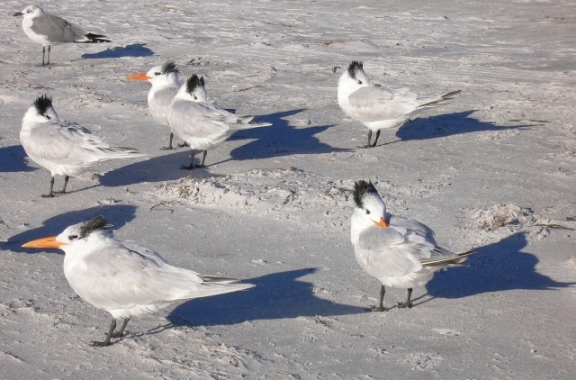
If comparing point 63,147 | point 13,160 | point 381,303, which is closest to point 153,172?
point 63,147

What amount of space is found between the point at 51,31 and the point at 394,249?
25.7ft

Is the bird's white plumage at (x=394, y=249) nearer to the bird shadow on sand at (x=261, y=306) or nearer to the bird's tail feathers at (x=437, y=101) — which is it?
the bird shadow on sand at (x=261, y=306)

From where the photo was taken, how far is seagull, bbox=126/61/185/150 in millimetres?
8867

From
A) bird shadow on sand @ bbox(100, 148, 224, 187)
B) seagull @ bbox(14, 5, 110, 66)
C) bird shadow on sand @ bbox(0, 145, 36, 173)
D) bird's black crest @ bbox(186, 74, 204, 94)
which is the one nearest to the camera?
bird shadow on sand @ bbox(100, 148, 224, 187)

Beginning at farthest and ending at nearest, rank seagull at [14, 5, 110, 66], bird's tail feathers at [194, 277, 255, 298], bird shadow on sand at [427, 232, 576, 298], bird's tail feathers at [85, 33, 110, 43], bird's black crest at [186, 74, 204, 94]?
bird's tail feathers at [85, 33, 110, 43], seagull at [14, 5, 110, 66], bird's black crest at [186, 74, 204, 94], bird shadow on sand at [427, 232, 576, 298], bird's tail feathers at [194, 277, 255, 298]

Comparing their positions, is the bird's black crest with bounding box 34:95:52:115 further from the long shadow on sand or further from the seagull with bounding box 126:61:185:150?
the long shadow on sand

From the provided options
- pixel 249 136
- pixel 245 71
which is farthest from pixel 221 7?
pixel 249 136

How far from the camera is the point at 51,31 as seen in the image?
11859mm

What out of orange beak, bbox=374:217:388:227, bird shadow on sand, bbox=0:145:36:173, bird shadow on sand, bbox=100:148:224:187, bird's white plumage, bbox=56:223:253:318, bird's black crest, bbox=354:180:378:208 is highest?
bird's black crest, bbox=354:180:378:208

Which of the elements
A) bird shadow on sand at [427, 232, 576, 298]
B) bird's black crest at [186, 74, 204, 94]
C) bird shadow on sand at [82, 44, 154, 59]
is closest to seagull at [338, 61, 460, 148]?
bird's black crest at [186, 74, 204, 94]

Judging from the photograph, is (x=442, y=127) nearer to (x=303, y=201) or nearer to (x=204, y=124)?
(x=204, y=124)

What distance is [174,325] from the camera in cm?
505

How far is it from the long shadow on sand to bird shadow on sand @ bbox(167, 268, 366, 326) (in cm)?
386

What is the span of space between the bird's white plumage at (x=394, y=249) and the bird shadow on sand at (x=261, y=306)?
0.93ft
